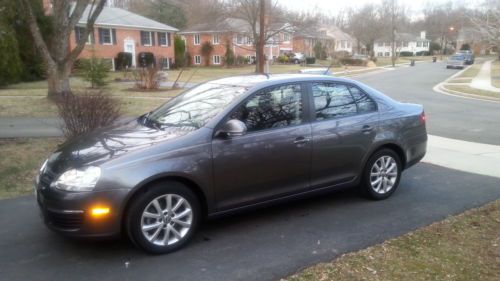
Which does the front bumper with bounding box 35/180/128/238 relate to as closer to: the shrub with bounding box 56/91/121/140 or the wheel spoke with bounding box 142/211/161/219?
the wheel spoke with bounding box 142/211/161/219

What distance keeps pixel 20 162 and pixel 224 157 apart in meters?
4.63

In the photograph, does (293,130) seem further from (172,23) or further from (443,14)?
(443,14)

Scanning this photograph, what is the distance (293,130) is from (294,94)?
1.46 feet

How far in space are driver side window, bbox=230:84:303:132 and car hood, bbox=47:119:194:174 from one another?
605 millimetres

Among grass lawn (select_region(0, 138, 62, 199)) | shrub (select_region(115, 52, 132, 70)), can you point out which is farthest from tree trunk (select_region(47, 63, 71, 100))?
shrub (select_region(115, 52, 132, 70))

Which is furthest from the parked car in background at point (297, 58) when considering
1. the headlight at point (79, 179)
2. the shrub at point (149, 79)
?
the headlight at point (79, 179)

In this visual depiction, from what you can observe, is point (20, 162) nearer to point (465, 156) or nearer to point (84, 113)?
point (84, 113)

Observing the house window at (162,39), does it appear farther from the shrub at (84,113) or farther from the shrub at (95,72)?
the shrub at (84,113)

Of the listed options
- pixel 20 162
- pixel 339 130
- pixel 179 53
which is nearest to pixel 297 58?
pixel 179 53

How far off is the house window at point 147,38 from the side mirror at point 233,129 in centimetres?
4130

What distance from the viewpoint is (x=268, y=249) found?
4137mm

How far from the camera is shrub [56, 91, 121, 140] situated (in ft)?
24.5

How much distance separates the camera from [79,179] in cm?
383

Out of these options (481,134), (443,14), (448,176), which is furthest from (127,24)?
(443,14)
